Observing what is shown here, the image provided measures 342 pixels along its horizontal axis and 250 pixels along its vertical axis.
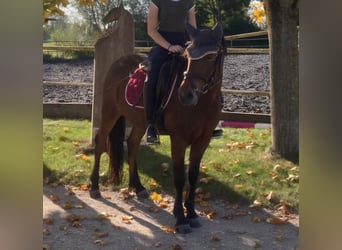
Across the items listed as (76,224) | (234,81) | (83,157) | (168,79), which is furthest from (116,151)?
(234,81)

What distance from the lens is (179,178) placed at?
13.6 ft

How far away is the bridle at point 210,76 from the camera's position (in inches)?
136

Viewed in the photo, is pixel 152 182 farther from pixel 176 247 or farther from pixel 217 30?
pixel 217 30

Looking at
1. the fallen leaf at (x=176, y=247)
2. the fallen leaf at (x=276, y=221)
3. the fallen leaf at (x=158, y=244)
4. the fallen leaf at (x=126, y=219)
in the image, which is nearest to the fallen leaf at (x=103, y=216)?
the fallen leaf at (x=126, y=219)

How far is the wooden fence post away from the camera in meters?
6.18

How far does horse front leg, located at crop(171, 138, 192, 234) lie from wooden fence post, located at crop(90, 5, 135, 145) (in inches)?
90.5

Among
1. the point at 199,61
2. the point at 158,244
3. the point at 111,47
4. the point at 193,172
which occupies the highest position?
the point at 111,47

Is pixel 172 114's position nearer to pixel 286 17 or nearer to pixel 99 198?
pixel 99 198

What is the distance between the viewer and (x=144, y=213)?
4.56 metres

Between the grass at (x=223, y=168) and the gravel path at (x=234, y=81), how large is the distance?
6.12 ft

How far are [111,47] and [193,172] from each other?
2595mm

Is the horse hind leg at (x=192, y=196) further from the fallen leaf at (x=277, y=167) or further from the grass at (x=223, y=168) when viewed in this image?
the fallen leaf at (x=277, y=167)
